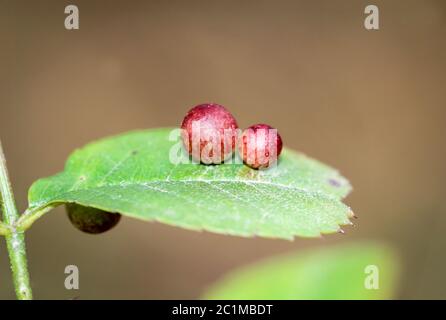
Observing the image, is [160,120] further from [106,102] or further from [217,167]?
[217,167]

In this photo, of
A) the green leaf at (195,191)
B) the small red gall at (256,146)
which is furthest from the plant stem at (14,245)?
the small red gall at (256,146)

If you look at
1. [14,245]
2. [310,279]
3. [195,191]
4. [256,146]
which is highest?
[256,146]

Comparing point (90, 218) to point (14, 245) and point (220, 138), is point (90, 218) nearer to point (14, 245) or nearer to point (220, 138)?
point (14, 245)

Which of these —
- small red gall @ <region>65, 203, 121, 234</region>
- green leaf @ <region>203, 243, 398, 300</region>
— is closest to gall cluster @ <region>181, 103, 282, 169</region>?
small red gall @ <region>65, 203, 121, 234</region>

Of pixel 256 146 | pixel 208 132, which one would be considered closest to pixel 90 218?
pixel 208 132

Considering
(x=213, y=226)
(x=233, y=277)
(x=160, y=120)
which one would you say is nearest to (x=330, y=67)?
(x=160, y=120)

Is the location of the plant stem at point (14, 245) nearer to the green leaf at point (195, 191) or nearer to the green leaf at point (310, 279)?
the green leaf at point (195, 191)
